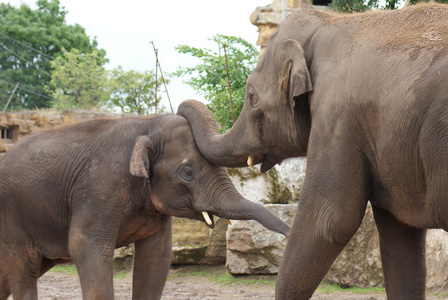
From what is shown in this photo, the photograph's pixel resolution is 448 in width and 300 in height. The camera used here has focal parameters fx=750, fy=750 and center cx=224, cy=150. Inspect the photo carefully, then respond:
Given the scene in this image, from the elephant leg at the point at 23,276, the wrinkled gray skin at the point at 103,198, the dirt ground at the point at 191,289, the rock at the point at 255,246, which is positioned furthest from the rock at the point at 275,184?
the elephant leg at the point at 23,276

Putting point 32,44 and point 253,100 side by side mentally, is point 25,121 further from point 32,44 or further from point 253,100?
point 32,44

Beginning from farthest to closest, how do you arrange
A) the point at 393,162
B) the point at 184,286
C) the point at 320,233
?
the point at 184,286 < the point at 320,233 < the point at 393,162

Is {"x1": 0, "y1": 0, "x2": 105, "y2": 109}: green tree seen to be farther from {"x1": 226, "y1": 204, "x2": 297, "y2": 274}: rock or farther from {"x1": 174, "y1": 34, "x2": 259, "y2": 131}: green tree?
{"x1": 226, "y1": 204, "x2": 297, "y2": 274}: rock

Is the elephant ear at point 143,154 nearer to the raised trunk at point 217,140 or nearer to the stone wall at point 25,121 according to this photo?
the raised trunk at point 217,140

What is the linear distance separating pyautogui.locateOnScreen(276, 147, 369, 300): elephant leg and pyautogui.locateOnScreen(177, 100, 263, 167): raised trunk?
81 cm

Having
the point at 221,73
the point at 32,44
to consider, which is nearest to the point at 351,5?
the point at 221,73

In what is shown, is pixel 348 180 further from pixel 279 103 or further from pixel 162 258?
pixel 162 258

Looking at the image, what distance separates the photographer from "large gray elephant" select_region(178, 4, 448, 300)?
3328 millimetres

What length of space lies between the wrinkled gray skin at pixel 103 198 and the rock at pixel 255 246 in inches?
114

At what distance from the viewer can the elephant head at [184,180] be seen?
5750 millimetres

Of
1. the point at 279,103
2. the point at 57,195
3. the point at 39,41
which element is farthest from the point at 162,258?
the point at 39,41

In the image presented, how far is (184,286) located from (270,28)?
14.7 meters

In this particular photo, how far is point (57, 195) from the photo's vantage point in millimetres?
6020

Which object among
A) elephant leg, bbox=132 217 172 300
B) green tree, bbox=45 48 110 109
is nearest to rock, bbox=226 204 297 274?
elephant leg, bbox=132 217 172 300
